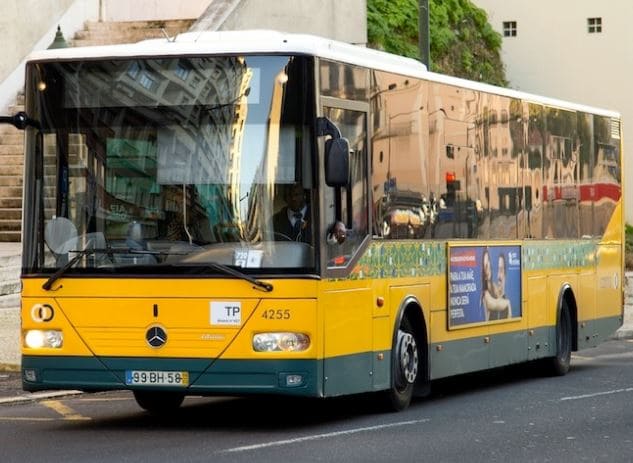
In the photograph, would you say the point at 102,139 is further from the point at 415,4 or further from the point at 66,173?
the point at 415,4

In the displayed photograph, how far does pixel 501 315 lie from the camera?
61.2 feet

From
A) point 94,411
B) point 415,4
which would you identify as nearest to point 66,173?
point 94,411

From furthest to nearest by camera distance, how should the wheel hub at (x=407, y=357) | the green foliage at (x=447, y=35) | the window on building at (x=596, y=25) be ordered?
the window on building at (x=596, y=25)
the green foliage at (x=447, y=35)
the wheel hub at (x=407, y=357)

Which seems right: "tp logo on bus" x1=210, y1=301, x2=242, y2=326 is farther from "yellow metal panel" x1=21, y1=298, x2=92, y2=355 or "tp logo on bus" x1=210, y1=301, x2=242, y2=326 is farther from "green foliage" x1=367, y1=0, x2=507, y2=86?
"green foliage" x1=367, y1=0, x2=507, y2=86

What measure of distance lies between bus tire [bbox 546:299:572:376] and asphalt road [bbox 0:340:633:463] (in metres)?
1.57

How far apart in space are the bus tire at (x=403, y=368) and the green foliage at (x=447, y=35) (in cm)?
1826

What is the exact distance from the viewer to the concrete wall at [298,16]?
29422mm

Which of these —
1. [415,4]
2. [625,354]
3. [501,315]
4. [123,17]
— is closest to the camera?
[501,315]

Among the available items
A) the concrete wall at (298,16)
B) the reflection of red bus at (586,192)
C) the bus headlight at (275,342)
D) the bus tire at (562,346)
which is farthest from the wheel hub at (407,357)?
the concrete wall at (298,16)

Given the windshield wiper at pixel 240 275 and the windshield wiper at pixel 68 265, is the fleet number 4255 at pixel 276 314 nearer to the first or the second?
the windshield wiper at pixel 240 275

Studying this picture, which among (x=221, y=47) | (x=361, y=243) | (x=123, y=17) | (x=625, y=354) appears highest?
(x=123, y=17)

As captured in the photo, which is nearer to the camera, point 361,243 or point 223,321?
point 223,321

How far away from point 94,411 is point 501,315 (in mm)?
4502

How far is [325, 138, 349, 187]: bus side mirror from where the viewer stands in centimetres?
1389
